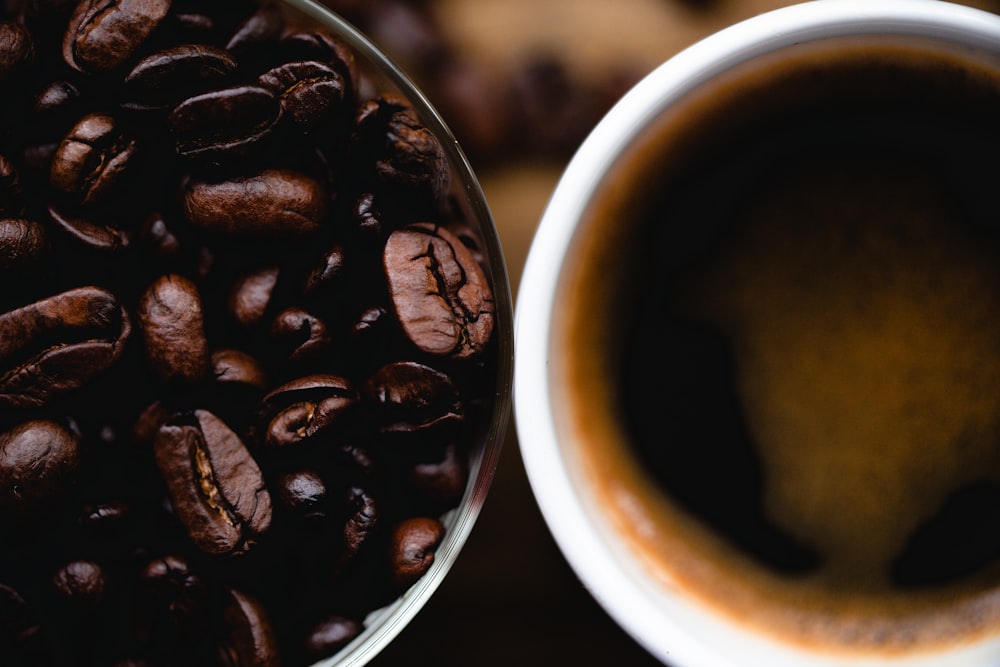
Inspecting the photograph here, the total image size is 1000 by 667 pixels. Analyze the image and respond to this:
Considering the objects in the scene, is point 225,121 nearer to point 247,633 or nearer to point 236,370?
point 236,370

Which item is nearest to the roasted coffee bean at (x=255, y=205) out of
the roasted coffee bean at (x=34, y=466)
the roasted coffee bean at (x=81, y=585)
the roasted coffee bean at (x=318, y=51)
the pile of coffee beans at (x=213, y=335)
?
the pile of coffee beans at (x=213, y=335)

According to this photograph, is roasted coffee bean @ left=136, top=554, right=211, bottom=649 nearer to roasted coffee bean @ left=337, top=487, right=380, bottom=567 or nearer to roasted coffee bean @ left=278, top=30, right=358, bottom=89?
roasted coffee bean @ left=337, top=487, right=380, bottom=567

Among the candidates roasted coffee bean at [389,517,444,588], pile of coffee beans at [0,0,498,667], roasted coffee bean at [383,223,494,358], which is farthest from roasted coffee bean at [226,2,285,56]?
roasted coffee bean at [389,517,444,588]

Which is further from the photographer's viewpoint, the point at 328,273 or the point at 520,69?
the point at 520,69

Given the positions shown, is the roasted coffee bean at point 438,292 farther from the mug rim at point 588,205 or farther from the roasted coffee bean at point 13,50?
the roasted coffee bean at point 13,50

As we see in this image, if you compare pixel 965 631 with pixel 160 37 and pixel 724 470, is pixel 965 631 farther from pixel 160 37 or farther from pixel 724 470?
pixel 160 37

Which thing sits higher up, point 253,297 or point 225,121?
point 225,121

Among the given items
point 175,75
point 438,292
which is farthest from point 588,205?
point 175,75

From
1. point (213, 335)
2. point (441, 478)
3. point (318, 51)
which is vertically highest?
point (318, 51)
